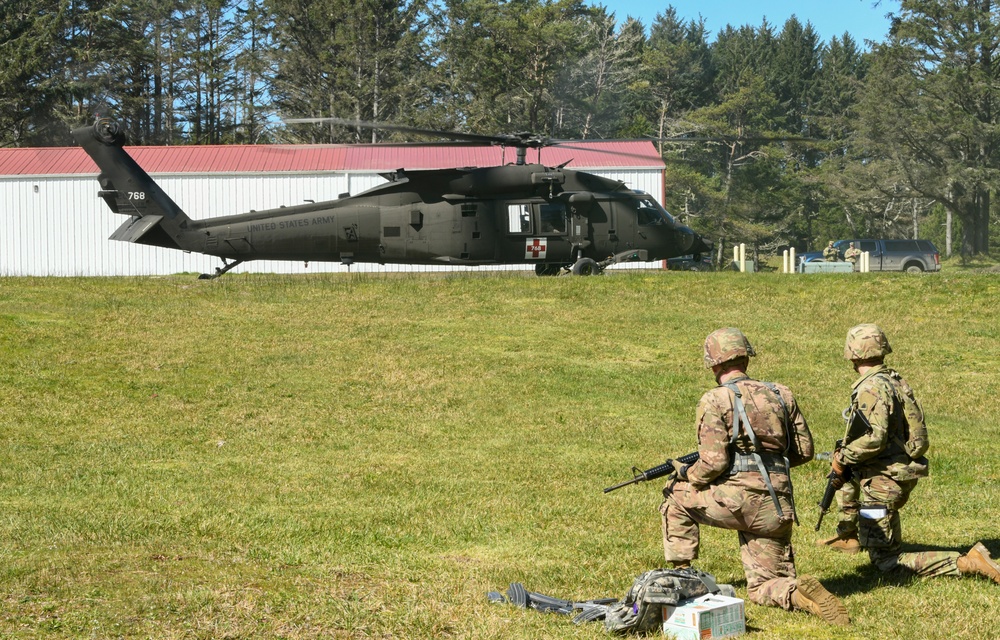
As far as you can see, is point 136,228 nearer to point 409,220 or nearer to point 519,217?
point 409,220

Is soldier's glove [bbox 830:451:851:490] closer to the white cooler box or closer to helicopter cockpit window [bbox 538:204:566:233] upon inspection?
the white cooler box

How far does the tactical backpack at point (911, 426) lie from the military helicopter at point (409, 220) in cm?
1712

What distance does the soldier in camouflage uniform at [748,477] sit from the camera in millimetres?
7523

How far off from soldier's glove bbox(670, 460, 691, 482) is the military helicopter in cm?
1756

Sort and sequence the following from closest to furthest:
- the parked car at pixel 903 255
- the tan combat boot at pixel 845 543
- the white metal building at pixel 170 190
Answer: the tan combat boot at pixel 845 543 < the white metal building at pixel 170 190 < the parked car at pixel 903 255

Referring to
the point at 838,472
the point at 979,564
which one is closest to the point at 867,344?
the point at 838,472

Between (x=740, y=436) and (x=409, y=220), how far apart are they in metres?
19.2

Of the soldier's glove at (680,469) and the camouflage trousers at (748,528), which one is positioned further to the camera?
the soldier's glove at (680,469)

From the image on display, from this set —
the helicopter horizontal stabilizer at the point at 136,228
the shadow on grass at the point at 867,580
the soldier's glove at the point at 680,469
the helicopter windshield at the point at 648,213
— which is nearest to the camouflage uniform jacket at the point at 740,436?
the soldier's glove at the point at 680,469

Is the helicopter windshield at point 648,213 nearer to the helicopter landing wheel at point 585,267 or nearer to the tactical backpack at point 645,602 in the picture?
the helicopter landing wheel at point 585,267

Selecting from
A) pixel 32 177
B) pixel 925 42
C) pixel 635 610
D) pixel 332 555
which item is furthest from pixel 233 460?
pixel 925 42

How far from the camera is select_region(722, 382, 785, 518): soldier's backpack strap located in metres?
7.47

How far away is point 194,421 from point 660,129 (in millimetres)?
64647

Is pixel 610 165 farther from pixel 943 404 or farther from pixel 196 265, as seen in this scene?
pixel 943 404
